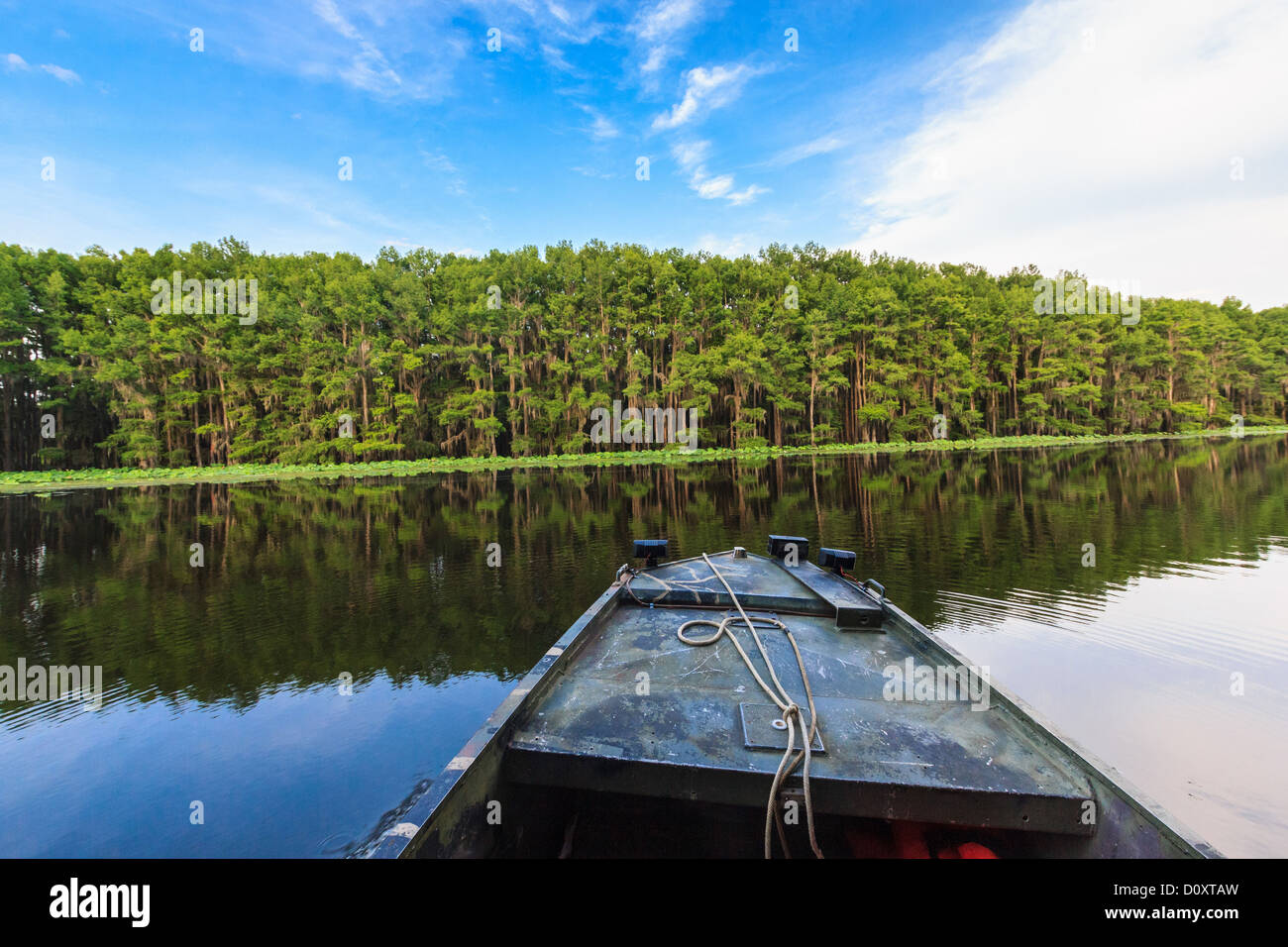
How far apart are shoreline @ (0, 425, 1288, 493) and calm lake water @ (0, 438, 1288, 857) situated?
1799cm

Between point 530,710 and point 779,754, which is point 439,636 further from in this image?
point 779,754

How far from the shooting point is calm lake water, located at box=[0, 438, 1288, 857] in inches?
132

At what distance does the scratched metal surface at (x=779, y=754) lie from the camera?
7.12ft

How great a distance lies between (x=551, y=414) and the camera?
127 feet

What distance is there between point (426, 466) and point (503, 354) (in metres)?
12.2

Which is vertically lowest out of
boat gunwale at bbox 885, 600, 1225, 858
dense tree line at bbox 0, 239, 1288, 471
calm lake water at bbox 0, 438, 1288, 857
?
calm lake water at bbox 0, 438, 1288, 857

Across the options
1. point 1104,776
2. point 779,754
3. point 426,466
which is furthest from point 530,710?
A: point 426,466

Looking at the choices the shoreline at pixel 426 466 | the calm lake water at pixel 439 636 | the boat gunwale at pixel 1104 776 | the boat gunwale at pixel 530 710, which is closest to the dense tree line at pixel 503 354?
the shoreline at pixel 426 466

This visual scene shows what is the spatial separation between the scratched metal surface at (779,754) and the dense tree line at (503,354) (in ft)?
116

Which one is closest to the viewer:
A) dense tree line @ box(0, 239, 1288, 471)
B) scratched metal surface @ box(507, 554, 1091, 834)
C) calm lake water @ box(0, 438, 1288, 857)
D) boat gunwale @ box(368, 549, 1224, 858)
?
boat gunwale @ box(368, 549, 1224, 858)

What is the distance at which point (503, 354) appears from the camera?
4175 centimetres

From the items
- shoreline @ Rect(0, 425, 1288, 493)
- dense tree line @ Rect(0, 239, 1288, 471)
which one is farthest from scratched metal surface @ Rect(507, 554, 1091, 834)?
dense tree line @ Rect(0, 239, 1288, 471)

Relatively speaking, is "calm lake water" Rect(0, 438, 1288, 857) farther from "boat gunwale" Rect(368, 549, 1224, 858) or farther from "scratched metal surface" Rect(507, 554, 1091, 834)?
"scratched metal surface" Rect(507, 554, 1091, 834)

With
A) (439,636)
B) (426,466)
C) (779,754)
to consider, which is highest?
(426,466)
